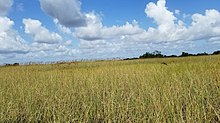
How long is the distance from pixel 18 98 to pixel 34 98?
1.48 feet

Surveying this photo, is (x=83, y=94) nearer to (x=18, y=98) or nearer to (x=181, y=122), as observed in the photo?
(x=18, y=98)

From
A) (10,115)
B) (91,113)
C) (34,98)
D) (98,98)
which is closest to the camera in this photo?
(10,115)

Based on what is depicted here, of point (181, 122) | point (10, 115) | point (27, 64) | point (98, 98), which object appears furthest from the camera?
point (27, 64)

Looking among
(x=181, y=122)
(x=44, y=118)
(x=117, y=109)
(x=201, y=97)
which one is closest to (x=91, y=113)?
(x=117, y=109)

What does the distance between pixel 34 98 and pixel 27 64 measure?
14.3 m

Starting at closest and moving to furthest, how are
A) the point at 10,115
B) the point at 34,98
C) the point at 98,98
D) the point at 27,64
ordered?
1. the point at 10,115
2. the point at 98,98
3. the point at 34,98
4. the point at 27,64

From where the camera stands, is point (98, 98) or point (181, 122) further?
point (98, 98)

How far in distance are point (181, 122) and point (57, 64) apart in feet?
57.0

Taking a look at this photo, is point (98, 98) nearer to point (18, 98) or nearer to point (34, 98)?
point (34, 98)

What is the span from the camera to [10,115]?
5203 millimetres

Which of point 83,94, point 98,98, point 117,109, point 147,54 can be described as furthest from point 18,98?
point 147,54

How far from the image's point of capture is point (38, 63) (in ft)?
70.6

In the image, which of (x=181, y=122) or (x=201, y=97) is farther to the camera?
(x=201, y=97)

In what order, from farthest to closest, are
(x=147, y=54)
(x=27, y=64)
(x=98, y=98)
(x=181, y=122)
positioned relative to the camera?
1. (x=147, y=54)
2. (x=27, y=64)
3. (x=98, y=98)
4. (x=181, y=122)
